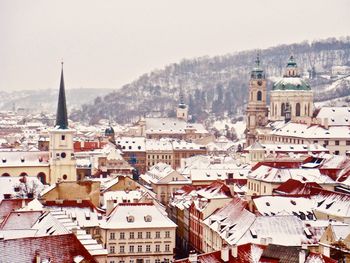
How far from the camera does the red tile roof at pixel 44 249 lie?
124ft

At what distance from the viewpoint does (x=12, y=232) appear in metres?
47.3

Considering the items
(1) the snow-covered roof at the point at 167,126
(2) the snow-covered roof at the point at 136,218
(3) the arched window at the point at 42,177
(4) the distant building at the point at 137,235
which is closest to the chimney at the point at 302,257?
(4) the distant building at the point at 137,235

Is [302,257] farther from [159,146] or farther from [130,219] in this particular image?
[159,146]

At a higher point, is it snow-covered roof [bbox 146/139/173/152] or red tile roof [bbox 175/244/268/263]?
red tile roof [bbox 175/244/268/263]

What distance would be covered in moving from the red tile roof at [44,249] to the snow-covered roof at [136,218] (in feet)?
63.1

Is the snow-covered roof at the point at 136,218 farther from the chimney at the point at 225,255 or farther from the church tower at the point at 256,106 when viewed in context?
the church tower at the point at 256,106

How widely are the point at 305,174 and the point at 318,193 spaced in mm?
13755

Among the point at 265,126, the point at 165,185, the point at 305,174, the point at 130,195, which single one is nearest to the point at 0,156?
the point at 165,185

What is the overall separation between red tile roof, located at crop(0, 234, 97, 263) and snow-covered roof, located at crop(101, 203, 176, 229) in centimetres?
1924

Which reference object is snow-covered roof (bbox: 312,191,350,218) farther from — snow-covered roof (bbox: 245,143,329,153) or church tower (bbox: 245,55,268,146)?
church tower (bbox: 245,55,268,146)

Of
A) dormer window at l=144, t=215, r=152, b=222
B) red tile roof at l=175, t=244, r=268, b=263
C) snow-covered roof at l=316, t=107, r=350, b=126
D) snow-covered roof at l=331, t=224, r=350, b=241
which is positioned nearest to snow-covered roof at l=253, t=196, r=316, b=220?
dormer window at l=144, t=215, r=152, b=222

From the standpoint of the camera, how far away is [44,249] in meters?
38.7

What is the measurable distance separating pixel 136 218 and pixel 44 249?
21.6 m

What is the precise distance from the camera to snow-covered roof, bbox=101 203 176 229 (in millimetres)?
59312
